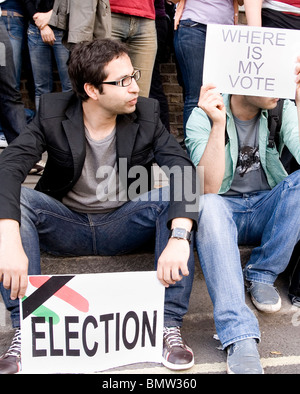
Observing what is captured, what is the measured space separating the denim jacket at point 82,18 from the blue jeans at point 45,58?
245 millimetres

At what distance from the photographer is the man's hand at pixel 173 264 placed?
2197mm

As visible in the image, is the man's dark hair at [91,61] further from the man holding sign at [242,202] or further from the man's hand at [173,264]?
the man's hand at [173,264]

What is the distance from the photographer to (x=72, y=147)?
251 centimetres

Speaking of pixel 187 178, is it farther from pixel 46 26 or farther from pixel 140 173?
pixel 46 26

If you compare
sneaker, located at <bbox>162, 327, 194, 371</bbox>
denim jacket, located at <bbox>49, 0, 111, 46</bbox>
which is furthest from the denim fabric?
sneaker, located at <bbox>162, 327, 194, 371</bbox>

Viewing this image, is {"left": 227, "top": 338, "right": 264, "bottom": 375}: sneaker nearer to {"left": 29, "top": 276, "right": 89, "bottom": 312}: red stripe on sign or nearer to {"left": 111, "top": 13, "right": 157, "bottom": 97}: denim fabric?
{"left": 29, "top": 276, "right": 89, "bottom": 312}: red stripe on sign

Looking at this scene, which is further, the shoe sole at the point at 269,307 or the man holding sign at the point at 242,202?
the shoe sole at the point at 269,307

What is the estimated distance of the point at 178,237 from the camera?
2.26 m

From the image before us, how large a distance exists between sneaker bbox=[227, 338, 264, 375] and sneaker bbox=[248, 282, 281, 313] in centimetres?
40

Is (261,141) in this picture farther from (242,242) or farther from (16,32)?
(16,32)

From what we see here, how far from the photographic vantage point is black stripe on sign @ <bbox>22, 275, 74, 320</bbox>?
2162mm

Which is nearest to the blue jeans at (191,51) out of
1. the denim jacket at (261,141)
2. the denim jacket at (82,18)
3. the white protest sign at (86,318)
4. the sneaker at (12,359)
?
the denim jacket at (82,18)

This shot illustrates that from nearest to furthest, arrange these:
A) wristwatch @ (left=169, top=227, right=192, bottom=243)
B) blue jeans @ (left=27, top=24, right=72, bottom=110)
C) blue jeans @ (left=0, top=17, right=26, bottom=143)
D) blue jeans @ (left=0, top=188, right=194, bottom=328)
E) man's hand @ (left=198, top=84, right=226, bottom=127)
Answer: wristwatch @ (left=169, top=227, right=192, bottom=243)
blue jeans @ (left=0, top=188, right=194, bottom=328)
man's hand @ (left=198, top=84, right=226, bottom=127)
blue jeans @ (left=0, top=17, right=26, bottom=143)
blue jeans @ (left=27, top=24, right=72, bottom=110)
